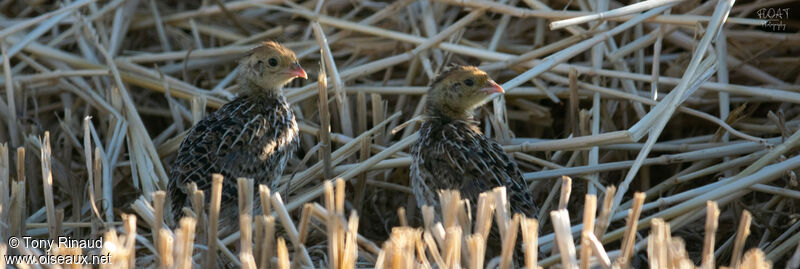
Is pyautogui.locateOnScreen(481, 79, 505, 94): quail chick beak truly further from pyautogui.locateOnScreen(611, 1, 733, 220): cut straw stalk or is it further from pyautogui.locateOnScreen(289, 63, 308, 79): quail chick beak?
pyautogui.locateOnScreen(289, 63, 308, 79): quail chick beak

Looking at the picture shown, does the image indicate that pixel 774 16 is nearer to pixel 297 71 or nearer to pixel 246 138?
pixel 297 71

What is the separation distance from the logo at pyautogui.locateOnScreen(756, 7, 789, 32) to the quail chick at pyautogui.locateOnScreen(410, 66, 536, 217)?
1986mm

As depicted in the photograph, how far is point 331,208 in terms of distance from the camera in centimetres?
353

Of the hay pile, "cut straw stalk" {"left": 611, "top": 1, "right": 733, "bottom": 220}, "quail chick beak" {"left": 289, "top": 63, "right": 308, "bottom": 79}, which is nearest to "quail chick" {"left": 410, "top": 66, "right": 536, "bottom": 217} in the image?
the hay pile

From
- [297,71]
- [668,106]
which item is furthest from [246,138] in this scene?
[668,106]

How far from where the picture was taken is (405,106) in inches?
255

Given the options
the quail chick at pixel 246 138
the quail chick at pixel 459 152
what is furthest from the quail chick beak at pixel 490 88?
the quail chick at pixel 246 138

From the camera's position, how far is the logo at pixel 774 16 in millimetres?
6184

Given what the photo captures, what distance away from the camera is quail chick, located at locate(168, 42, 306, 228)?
5148 mm

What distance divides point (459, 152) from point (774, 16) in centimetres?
244

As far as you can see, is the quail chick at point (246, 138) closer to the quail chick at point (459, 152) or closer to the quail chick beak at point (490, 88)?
the quail chick at point (459, 152)

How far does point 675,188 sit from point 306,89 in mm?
2282

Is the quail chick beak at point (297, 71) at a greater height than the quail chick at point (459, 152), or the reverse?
the quail chick beak at point (297, 71)

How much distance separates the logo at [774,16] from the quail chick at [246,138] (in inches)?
114
